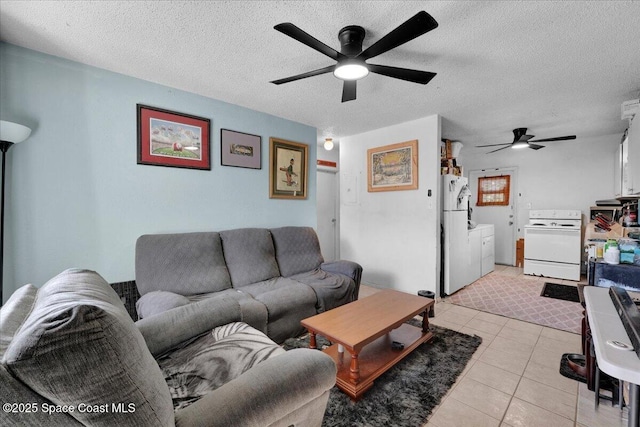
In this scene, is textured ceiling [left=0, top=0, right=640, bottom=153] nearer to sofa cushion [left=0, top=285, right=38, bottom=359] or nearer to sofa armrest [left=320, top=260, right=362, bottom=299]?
sofa cushion [left=0, top=285, right=38, bottom=359]

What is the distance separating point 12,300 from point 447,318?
322 cm

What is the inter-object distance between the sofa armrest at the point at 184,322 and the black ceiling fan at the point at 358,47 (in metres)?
1.62

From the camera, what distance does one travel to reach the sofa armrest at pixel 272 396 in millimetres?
814

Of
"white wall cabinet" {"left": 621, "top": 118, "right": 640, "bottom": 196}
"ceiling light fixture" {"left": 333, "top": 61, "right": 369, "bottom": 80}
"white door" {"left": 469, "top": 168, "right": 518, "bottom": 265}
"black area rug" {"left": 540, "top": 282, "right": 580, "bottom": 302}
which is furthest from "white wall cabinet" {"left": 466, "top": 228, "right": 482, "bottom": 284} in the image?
"ceiling light fixture" {"left": 333, "top": 61, "right": 369, "bottom": 80}

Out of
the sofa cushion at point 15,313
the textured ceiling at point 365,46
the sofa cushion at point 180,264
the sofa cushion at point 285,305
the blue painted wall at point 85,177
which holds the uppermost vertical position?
the textured ceiling at point 365,46

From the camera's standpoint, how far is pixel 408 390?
1722mm

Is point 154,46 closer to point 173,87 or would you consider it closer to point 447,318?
point 173,87

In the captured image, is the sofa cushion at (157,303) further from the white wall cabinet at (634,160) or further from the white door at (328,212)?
the white wall cabinet at (634,160)

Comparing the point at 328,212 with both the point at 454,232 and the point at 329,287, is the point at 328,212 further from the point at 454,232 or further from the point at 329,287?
the point at 329,287

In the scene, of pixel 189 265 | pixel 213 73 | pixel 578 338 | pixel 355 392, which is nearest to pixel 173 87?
pixel 213 73

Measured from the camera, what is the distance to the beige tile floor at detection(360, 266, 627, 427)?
1501 mm

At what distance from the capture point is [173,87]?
2562 millimetres

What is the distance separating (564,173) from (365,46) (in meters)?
4.91

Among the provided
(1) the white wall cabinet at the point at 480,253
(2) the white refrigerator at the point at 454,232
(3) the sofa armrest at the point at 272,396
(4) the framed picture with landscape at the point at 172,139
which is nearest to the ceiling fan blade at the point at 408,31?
(3) the sofa armrest at the point at 272,396
